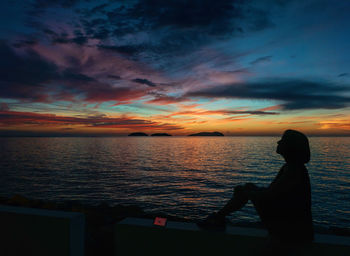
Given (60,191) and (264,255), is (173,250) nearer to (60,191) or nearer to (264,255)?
(264,255)

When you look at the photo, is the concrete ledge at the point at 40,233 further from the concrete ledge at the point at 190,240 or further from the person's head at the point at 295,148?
the person's head at the point at 295,148

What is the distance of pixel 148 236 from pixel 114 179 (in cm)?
2803

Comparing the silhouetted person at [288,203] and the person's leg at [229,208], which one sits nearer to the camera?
the silhouetted person at [288,203]

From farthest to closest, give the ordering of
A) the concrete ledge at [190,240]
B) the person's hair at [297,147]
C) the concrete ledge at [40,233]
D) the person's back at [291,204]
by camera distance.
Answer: the concrete ledge at [40,233] → the concrete ledge at [190,240] → the person's hair at [297,147] → the person's back at [291,204]

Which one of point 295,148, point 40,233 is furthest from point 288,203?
point 40,233

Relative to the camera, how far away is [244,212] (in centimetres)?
1681

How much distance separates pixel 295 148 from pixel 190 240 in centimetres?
193

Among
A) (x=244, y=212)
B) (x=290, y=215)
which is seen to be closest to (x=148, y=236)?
(x=290, y=215)

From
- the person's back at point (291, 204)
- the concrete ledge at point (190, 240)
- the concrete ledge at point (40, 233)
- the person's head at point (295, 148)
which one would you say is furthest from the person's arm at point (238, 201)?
the concrete ledge at point (40, 233)

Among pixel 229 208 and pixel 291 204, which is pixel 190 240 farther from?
pixel 291 204

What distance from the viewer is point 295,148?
2975 mm

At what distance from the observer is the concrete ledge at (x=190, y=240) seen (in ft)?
9.96

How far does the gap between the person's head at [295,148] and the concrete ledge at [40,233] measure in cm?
321

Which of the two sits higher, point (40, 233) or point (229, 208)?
point (229, 208)
